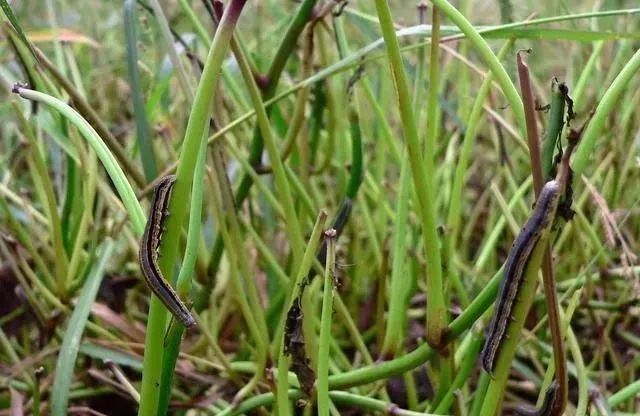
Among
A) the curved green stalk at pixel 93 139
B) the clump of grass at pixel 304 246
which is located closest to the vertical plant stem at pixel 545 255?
the clump of grass at pixel 304 246

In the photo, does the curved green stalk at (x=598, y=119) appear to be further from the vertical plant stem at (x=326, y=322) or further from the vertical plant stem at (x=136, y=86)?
the vertical plant stem at (x=136, y=86)

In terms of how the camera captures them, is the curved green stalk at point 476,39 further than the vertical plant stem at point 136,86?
No

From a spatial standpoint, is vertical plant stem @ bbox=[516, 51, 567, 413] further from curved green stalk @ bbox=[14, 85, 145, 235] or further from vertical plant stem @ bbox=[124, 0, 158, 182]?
vertical plant stem @ bbox=[124, 0, 158, 182]

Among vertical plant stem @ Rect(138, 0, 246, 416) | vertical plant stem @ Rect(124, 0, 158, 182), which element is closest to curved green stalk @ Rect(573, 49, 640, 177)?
vertical plant stem @ Rect(138, 0, 246, 416)

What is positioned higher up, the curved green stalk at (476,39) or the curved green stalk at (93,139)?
the curved green stalk at (476,39)

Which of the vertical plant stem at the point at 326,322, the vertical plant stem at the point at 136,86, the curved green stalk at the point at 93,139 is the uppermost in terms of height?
the vertical plant stem at the point at 136,86

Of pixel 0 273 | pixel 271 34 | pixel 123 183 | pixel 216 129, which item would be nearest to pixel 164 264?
pixel 123 183

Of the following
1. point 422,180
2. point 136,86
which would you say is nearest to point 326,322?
point 422,180

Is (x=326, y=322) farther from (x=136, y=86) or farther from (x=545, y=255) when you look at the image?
(x=136, y=86)
